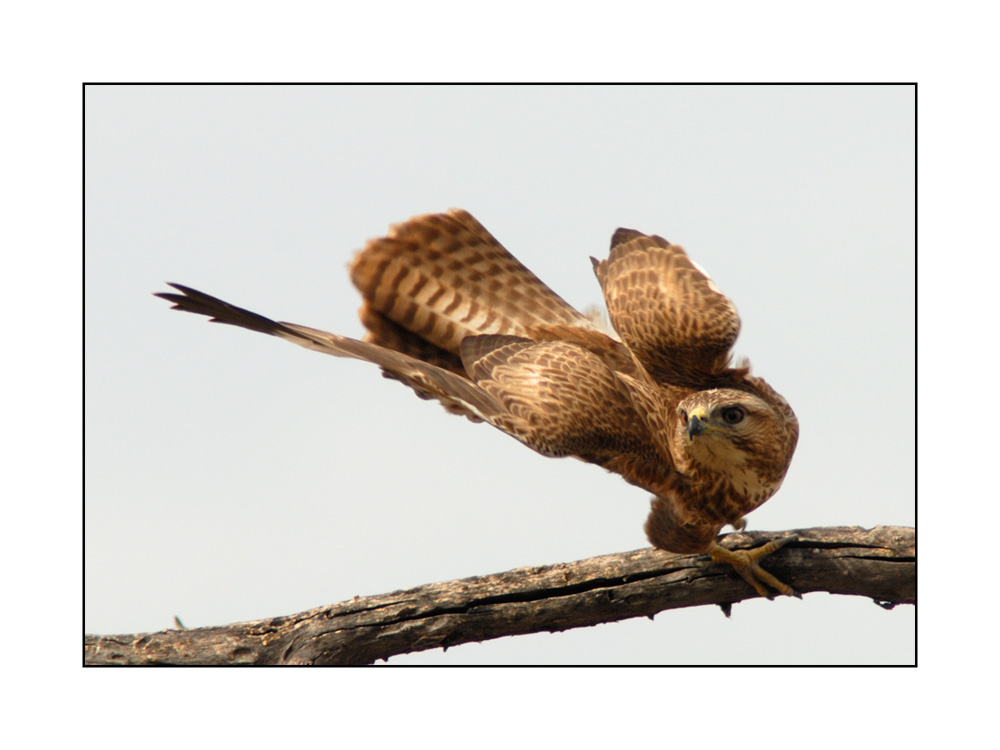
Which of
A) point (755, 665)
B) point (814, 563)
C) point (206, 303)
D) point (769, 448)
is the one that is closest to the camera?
point (206, 303)

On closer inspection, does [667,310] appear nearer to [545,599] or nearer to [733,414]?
[733,414]

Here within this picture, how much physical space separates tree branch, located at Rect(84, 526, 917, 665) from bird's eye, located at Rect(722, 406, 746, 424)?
3.43 ft

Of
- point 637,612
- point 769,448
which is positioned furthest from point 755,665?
point 769,448

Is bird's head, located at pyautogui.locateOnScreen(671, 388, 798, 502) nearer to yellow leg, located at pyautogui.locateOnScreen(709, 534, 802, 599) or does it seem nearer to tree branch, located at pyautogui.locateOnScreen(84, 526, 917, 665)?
yellow leg, located at pyautogui.locateOnScreen(709, 534, 802, 599)

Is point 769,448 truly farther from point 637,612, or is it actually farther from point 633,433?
point 637,612

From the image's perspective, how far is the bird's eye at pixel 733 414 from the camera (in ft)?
Result: 14.6

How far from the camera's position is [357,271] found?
504cm

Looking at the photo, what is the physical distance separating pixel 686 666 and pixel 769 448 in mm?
1139

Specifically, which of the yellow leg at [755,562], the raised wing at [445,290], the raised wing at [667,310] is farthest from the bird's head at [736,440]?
the raised wing at [445,290]

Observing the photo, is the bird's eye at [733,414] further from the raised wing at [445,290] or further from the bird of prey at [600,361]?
the raised wing at [445,290]

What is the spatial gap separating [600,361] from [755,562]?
4.28 feet

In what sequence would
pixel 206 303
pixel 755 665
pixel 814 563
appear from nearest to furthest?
pixel 206 303, pixel 755 665, pixel 814 563

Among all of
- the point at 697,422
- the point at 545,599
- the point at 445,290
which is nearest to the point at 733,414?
the point at 697,422

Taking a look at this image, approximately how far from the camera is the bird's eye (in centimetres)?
444
